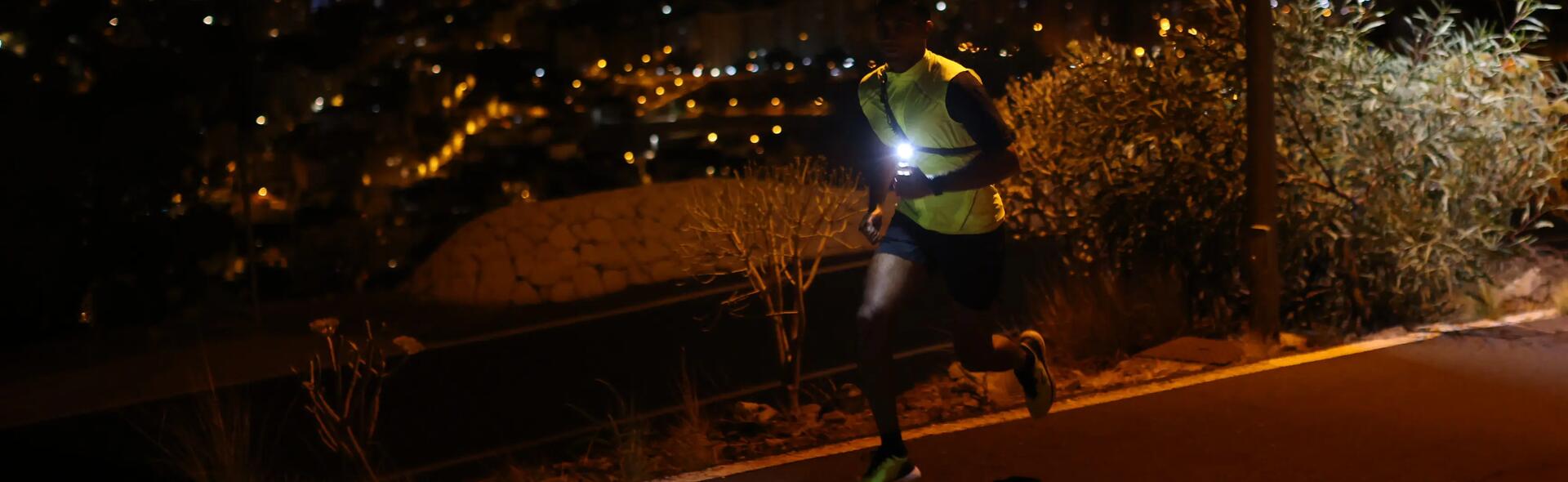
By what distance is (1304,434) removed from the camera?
5.91 m

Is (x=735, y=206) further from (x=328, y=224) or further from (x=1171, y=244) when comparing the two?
(x=328, y=224)

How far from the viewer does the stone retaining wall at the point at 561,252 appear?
44.9 feet

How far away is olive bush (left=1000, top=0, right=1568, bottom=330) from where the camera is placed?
832 centimetres

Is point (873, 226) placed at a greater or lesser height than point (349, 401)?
greater

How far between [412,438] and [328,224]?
8.17 metres

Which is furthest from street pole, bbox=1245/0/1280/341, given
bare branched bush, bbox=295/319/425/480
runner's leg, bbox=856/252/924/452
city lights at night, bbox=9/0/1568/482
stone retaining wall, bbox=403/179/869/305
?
stone retaining wall, bbox=403/179/869/305

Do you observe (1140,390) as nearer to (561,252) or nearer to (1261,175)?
(1261,175)

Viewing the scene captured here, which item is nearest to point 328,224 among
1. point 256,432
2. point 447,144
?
point 447,144

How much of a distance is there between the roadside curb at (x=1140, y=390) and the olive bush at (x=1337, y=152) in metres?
0.31

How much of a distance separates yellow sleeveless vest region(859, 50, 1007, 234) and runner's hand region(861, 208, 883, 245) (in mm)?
79

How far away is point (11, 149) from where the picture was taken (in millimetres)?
13039

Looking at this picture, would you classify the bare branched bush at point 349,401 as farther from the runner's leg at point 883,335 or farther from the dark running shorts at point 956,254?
the dark running shorts at point 956,254

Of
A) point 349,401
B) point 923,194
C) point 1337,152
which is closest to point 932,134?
point 923,194

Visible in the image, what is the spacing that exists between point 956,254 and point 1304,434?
67.7 inches
